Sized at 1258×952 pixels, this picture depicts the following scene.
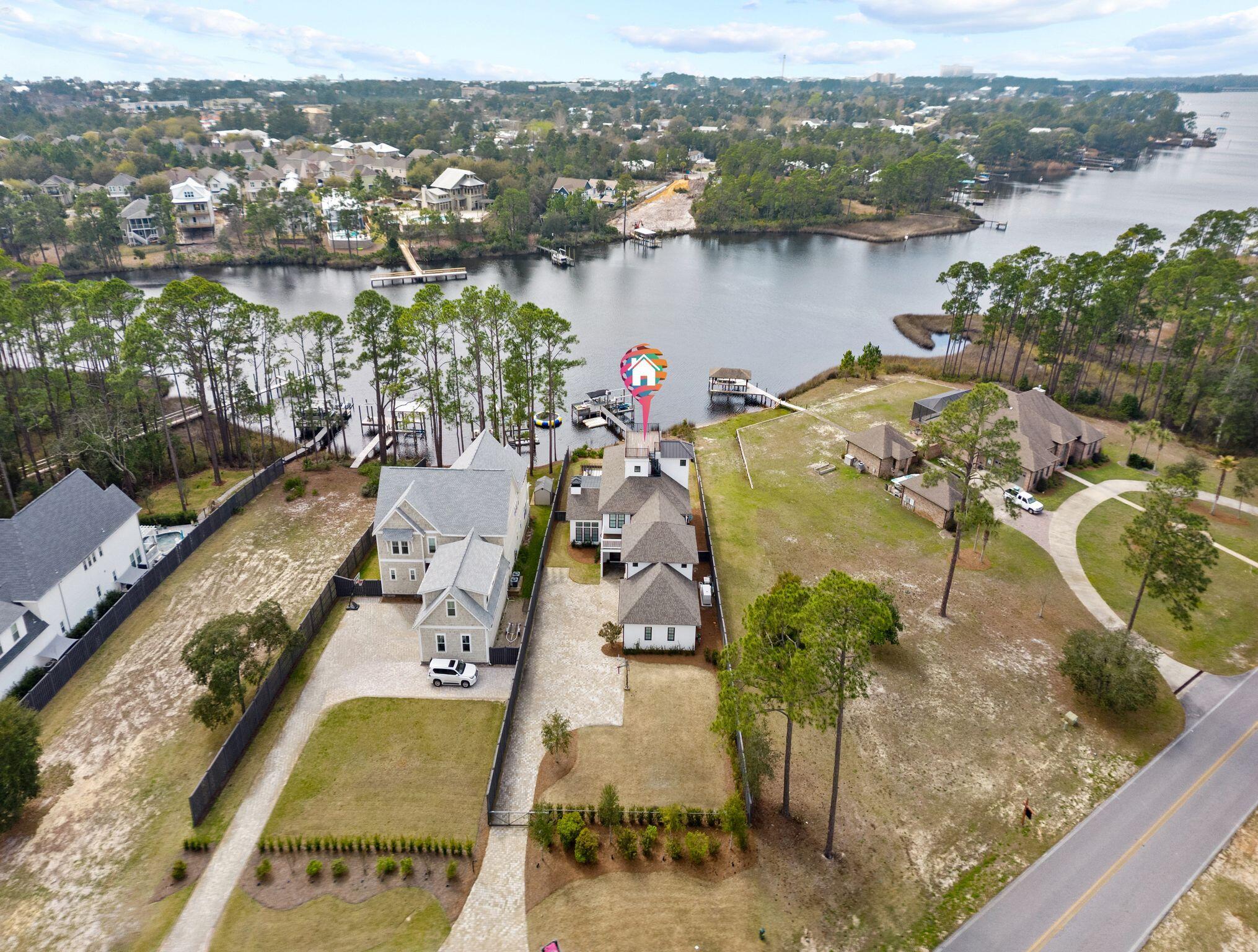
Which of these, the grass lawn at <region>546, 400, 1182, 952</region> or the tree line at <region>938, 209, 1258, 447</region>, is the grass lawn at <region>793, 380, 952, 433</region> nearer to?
the tree line at <region>938, 209, 1258, 447</region>

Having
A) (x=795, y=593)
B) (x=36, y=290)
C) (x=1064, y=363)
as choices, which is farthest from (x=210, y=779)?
(x=1064, y=363)

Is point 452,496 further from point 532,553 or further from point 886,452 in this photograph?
point 886,452

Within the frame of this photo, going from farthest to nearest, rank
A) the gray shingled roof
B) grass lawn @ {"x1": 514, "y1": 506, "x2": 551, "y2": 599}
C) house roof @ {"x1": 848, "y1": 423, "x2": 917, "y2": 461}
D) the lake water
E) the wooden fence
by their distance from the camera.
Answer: the lake water → house roof @ {"x1": 848, "y1": 423, "x2": 917, "y2": 461} → grass lawn @ {"x1": 514, "y1": 506, "x2": 551, "y2": 599} → the gray shingled roof → the wooden fence

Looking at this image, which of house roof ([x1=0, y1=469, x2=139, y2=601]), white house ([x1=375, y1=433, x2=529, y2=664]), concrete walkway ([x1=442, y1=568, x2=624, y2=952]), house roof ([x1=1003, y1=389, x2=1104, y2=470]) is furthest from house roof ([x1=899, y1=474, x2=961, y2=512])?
house roof ([x1=0, y1=469, x2=139, y2=601])

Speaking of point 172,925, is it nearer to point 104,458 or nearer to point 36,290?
point 104,458

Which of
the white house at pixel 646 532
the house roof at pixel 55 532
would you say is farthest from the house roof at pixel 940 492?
the house roof at pixel 55 532
